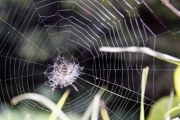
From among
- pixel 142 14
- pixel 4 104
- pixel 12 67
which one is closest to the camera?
pixel 4 104

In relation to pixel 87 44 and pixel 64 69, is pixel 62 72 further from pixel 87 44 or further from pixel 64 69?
pixel 87 44

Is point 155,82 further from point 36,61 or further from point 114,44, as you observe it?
point 36,61

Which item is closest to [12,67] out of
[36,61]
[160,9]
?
[36,61]

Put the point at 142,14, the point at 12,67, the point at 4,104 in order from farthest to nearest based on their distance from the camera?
the point at 12,67
the point at 142,14
the point at 4,104
